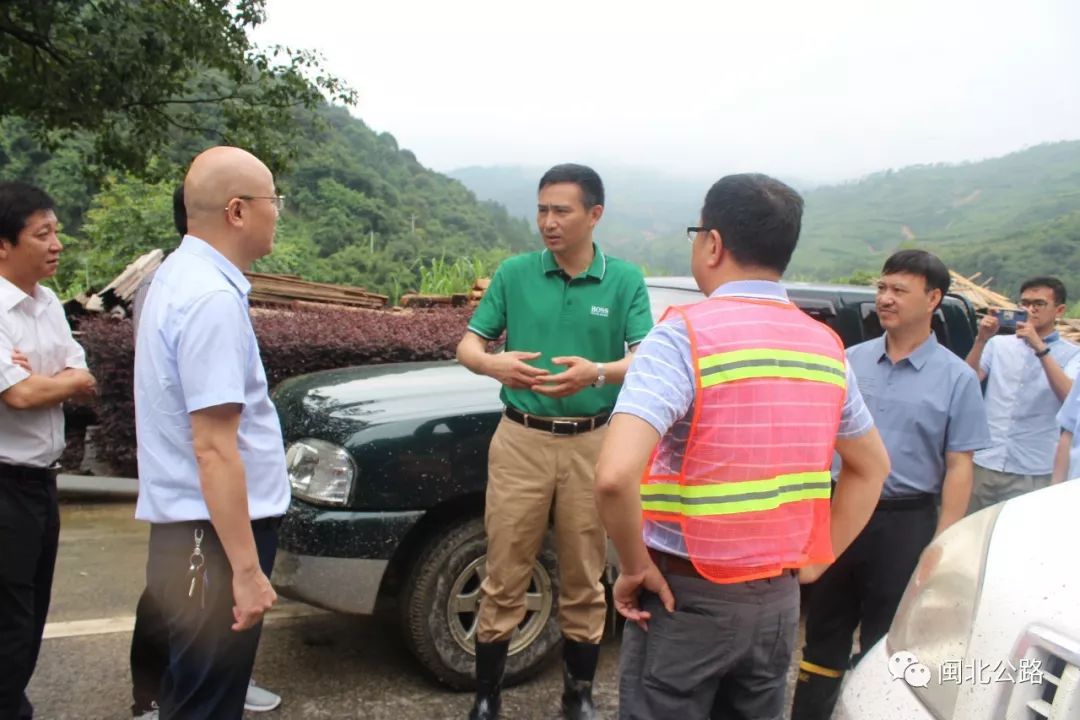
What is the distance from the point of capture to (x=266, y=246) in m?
2.28

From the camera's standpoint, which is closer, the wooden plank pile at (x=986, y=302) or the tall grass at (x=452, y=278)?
the wooden plank pile at (x=986, y=302)

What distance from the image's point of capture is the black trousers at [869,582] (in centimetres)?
290

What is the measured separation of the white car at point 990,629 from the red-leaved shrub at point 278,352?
16.3 ft

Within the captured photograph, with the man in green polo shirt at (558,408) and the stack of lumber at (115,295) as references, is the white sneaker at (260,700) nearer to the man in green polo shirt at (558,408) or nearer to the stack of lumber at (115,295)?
the man in green polo shirt at (558,408)

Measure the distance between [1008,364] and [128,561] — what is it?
16.8 ft

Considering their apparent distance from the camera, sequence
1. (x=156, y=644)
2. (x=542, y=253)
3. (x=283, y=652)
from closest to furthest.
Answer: (x=156, y=644) < (x=542, y=253) < (x=283, y=652)

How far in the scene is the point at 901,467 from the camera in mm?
2906

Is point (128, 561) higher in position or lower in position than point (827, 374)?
lower

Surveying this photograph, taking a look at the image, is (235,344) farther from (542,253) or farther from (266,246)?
(542,253)

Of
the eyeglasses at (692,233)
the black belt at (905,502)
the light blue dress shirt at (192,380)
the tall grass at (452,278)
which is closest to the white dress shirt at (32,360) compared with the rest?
the light blue dress shirt at (192,380)

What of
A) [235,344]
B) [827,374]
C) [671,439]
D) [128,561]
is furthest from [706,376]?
[128,561]

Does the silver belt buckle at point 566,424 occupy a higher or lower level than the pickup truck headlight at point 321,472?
higher

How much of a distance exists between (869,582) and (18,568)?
2830 mm

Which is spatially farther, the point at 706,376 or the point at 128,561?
the point at 128,561
